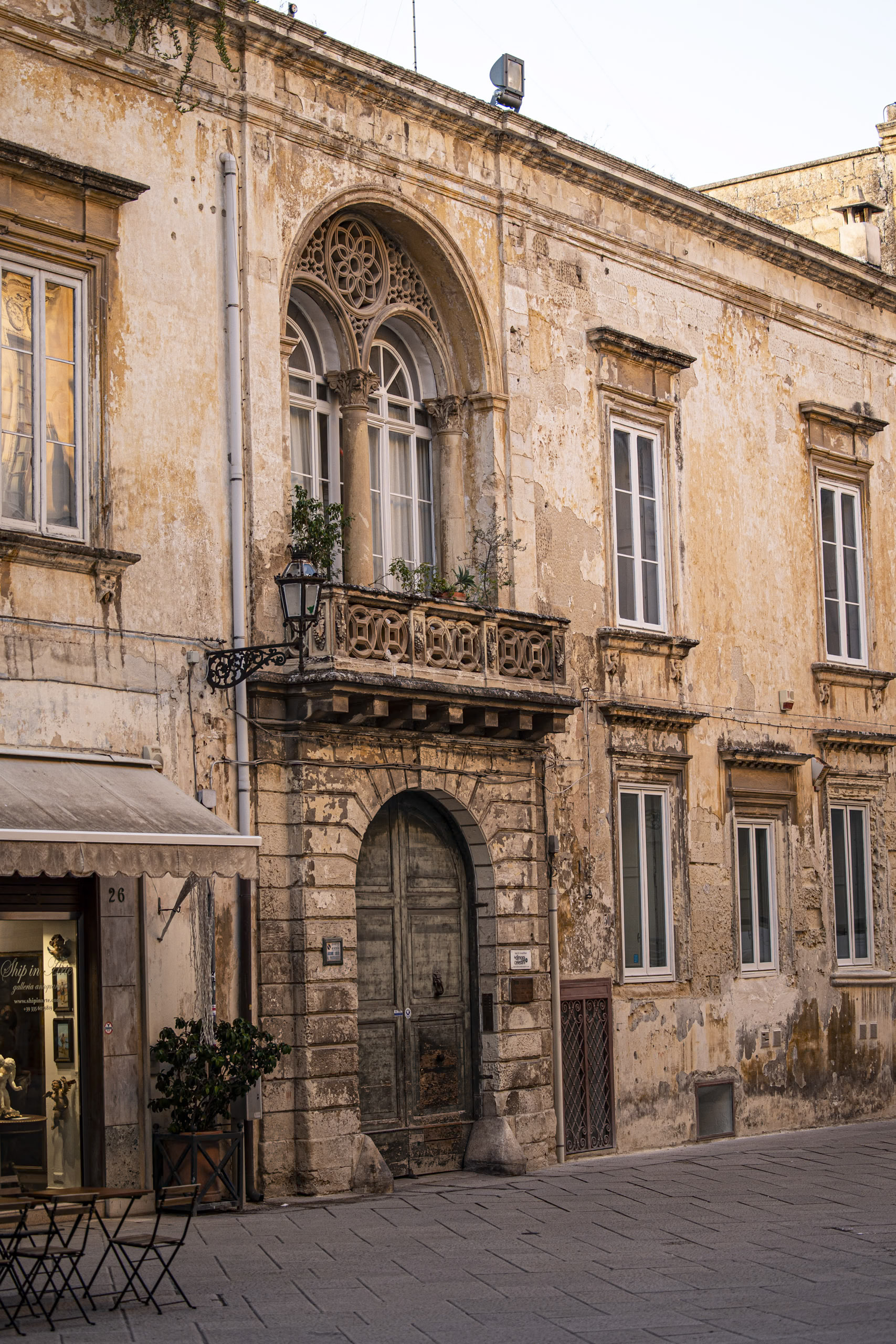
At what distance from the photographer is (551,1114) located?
15.9 meters

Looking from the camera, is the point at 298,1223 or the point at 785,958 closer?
the point at 298,1223

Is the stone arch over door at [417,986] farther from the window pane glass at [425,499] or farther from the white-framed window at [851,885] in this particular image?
the white-framed window at [851,885]

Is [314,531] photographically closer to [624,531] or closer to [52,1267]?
[624,531]

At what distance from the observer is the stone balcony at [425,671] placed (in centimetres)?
1384

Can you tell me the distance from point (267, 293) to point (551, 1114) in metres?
7.25

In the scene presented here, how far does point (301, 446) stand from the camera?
50.4 feet

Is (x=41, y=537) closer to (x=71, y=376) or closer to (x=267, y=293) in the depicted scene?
(x=71, y=376)

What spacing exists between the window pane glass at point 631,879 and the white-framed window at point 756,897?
1.67 metres


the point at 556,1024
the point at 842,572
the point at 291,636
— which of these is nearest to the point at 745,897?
the point at 556,1024

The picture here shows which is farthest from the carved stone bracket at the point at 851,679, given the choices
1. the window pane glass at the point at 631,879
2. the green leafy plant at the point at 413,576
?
the green leafy plant at the point at 413,576

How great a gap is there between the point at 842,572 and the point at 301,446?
8071mm

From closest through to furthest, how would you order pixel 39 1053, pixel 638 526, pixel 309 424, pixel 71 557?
pixel 39 1053 → pixel 71 557 → pixel 309 424 → pixel 638 526

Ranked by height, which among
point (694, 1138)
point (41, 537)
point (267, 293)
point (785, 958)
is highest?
point (267, 293)

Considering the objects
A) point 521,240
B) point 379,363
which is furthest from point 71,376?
point 521,240
